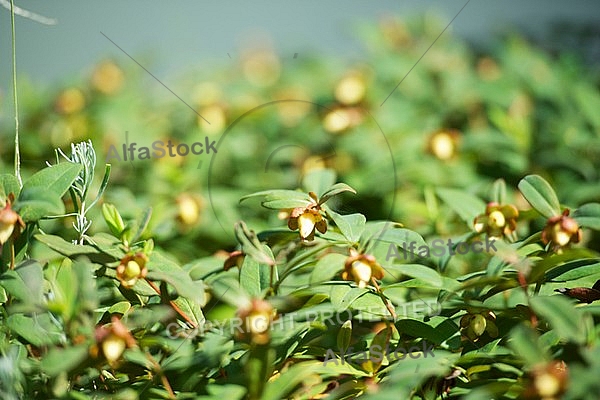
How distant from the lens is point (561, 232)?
762 mm

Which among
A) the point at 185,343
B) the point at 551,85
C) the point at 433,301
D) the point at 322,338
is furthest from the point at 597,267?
the point at 551,85

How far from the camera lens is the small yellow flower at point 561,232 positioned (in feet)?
2.49

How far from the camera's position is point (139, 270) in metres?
0.72

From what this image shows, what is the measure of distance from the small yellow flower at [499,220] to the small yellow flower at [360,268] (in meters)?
0.21

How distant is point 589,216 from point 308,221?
0.33 meters

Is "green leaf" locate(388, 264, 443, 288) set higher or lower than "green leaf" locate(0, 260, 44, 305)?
higher

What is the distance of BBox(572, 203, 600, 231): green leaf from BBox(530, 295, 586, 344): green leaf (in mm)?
183

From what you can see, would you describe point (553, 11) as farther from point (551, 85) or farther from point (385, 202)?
point (385, 202)

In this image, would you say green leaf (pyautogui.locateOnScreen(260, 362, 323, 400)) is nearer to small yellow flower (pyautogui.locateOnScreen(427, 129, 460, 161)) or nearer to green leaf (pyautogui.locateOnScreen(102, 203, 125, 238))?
green leaf (pyautogui.locateOnScreen(102, 203, 125, 238))

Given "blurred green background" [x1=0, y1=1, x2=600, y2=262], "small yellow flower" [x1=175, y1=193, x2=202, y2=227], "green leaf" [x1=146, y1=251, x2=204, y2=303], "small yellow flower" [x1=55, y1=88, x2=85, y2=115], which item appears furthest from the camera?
"small yellow flower" [x1=55, y1=88, x2=85, y2=115]

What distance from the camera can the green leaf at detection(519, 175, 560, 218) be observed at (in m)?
0.80

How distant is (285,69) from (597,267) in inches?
77.9

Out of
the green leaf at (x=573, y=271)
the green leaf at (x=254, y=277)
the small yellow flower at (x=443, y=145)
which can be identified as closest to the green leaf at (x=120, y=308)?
the green leaf at (x=254, y=277)

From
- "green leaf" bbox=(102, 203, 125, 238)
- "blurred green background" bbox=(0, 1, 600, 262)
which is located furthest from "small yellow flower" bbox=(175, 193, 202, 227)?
"green leaf" bbox=(102, 203, 125, 238)
